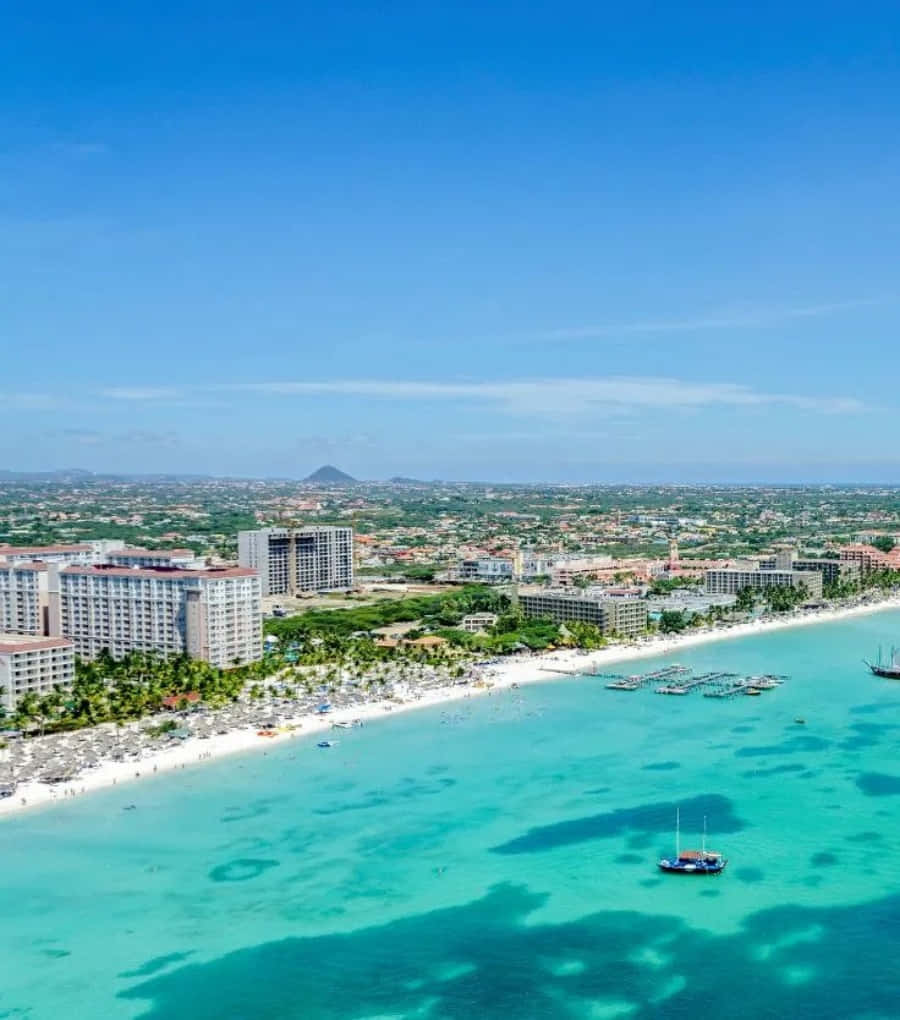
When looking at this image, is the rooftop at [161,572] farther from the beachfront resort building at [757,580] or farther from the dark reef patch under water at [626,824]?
the beachfront resort building at [757,580]

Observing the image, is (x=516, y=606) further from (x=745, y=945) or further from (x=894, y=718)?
(x=745, y=945)

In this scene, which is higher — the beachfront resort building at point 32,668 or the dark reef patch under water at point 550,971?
the beachfront resort building at point 32,668

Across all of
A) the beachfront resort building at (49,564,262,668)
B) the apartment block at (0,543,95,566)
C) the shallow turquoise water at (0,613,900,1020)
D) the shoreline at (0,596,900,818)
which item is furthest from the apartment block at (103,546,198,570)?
the shallow turquoise water at (0,613,900,1020)

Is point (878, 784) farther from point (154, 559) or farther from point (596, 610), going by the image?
point (154, 559)

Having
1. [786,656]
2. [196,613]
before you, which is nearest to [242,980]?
[196,613]

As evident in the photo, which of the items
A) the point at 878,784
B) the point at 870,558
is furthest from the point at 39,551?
the point at 870,558

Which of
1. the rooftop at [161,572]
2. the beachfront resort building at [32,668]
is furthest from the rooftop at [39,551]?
the beachfront resort building at [32,668]

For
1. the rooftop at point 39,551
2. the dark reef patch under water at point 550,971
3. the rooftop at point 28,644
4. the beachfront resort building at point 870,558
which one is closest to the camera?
the dark reef patch under water at point 550,971
